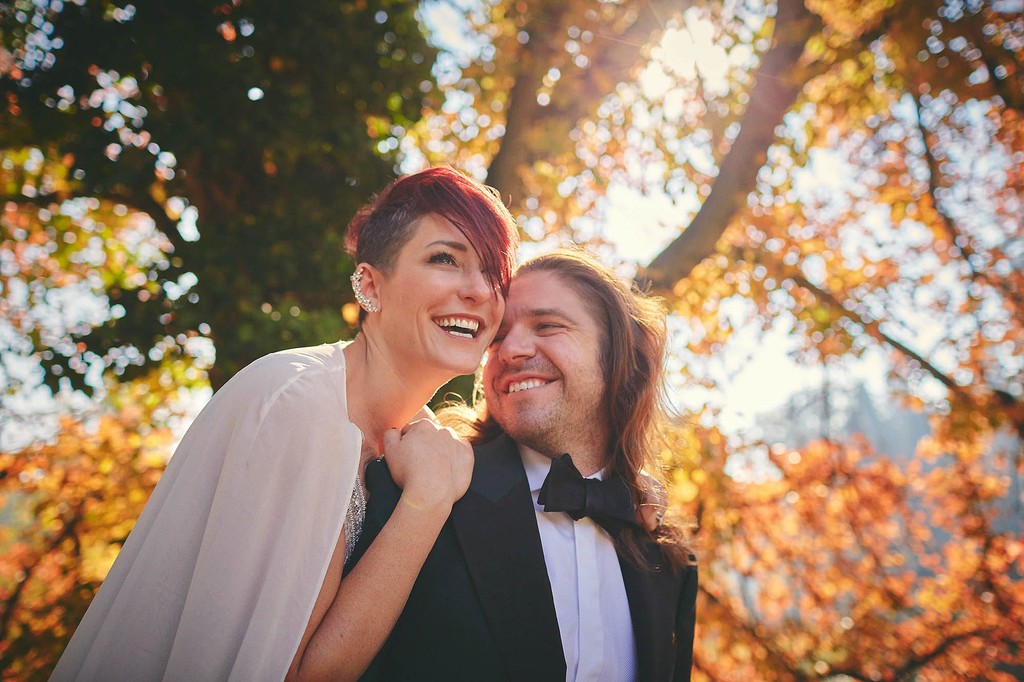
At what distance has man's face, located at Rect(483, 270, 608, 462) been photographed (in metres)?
2.65

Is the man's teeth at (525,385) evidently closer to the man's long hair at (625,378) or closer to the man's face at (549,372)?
the man's face at (549,372)

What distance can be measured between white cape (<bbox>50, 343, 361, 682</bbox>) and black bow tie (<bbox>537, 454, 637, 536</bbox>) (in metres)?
0.80

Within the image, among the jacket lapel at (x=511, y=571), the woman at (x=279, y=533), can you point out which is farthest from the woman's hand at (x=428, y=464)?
the jacket lapel at (x=511, y=571)

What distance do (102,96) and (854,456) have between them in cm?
895

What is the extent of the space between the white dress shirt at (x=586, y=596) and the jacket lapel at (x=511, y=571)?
0.49 feet

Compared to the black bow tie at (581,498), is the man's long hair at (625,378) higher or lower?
higher

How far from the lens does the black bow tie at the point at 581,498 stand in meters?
2.38

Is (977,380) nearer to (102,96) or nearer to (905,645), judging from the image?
(905,645)

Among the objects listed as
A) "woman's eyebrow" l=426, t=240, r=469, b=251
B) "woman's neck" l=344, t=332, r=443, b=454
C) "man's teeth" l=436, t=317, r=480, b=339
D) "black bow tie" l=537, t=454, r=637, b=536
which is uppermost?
"woman's eyebrow" l=426, t=240, r=469, b=251

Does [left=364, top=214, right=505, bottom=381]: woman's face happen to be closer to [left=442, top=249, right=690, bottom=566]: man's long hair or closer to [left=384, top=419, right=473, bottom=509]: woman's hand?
[left=384, top=419, right=473, bottom=509]: woman's hand

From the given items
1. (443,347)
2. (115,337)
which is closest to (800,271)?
(443,347)

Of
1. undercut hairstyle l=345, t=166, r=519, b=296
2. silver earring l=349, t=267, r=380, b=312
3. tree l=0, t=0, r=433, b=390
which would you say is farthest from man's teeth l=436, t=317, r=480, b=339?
tree l=0, t=0, r=433, b=390

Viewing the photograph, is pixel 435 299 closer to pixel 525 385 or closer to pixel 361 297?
pixel 361 297

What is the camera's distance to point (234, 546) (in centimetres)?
169
